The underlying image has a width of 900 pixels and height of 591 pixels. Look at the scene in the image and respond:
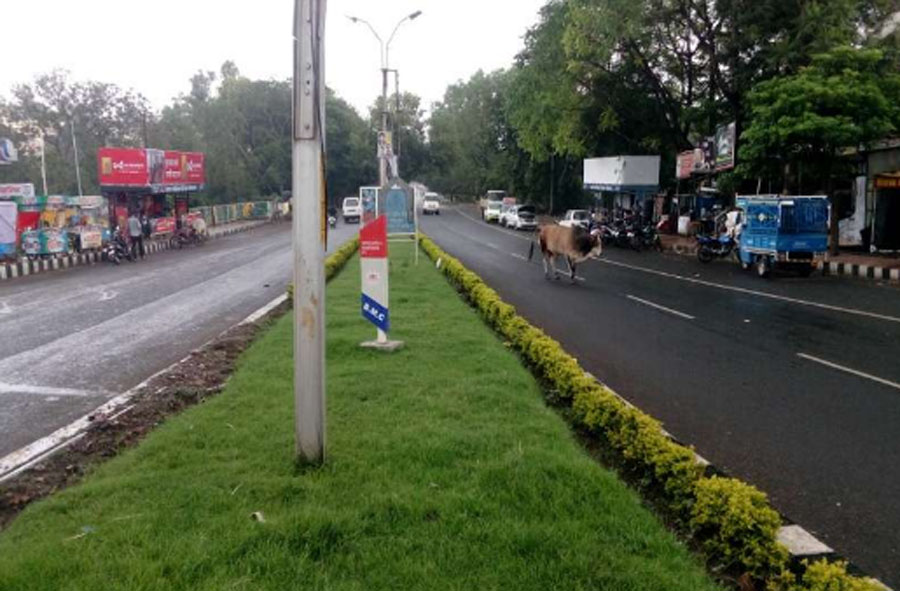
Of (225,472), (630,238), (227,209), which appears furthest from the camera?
(227,209)

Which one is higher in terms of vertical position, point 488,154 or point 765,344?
point 488,154

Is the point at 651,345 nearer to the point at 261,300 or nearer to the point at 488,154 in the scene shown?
the point at 261,300

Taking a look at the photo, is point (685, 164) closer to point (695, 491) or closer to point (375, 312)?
point (375, 312)

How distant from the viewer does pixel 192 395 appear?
6.95 metres

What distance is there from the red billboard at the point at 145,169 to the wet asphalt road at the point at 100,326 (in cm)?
895

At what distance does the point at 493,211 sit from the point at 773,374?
47155mm

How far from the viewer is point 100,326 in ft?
38.2

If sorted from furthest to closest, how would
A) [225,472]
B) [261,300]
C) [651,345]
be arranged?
[261,300] < [651,345] < [225,472]

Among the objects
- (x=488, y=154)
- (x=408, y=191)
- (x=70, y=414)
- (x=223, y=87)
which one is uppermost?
(x=223, y=87)

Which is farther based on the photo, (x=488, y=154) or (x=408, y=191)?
(x=488, y=154)

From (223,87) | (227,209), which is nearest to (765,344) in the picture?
(227,209)

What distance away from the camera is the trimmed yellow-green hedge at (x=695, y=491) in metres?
3.48

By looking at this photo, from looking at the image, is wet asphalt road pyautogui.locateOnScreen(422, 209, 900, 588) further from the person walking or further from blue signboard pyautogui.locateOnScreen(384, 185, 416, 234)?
the person walking

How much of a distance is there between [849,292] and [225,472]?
14611 millimetres
